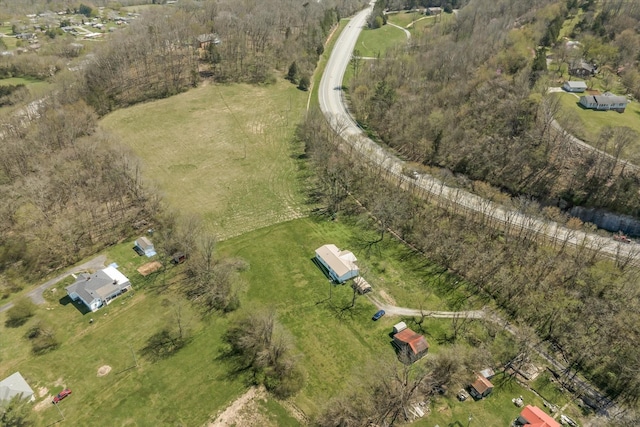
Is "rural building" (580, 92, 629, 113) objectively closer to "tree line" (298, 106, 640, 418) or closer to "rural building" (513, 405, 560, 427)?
"tree line" (298, 106, 640, 418)

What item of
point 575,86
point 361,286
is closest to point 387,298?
point 361,286

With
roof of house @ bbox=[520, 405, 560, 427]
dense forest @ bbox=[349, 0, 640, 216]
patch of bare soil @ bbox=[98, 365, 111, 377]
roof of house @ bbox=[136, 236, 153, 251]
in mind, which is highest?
dense forest @ bbox=[349, 0, 640, 216]

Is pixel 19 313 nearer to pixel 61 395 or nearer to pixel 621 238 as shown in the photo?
pixel 61 395

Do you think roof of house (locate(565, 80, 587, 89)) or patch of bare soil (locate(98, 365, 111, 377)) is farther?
roof of house (locate(565, 80, 587, 89))

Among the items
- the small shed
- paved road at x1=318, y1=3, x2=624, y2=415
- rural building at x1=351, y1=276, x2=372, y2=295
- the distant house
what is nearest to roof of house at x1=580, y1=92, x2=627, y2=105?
the distant house

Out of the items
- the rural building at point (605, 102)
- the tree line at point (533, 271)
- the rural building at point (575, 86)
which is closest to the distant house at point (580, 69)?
the rural building at point (575, 86)

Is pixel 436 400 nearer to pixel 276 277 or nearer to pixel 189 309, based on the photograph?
pixel 276 277
